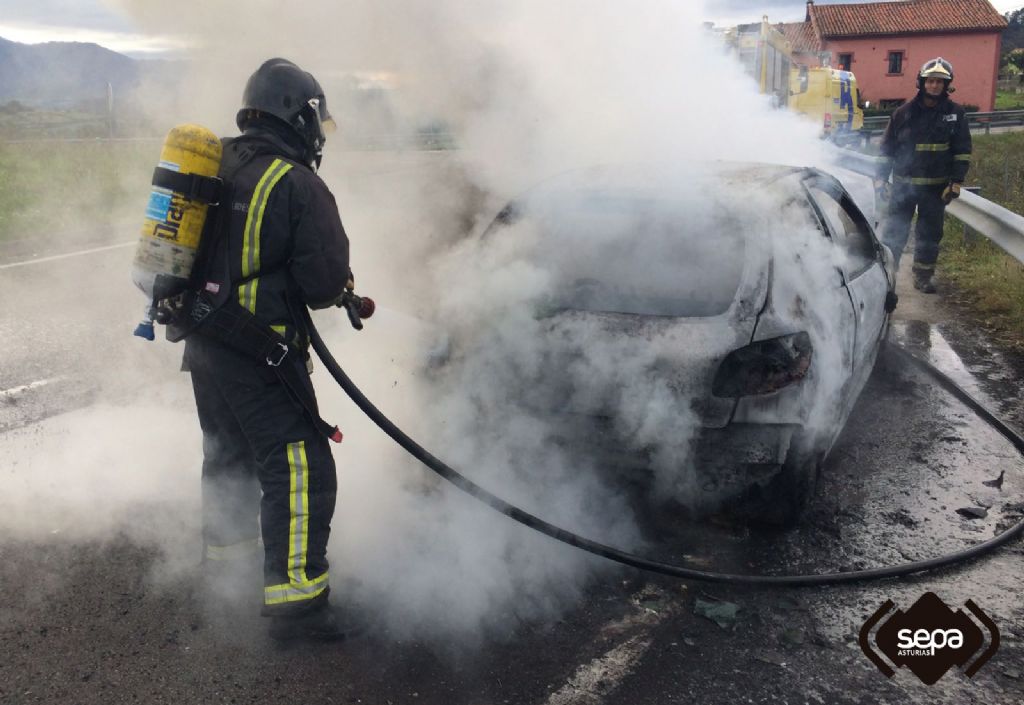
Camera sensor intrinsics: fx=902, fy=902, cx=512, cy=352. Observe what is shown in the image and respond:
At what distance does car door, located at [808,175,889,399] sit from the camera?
4.07 metres

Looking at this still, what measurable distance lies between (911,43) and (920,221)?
49.2m

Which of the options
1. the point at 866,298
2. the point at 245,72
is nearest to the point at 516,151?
the point at 245,72

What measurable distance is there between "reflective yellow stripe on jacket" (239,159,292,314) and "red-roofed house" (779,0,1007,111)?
50893mm

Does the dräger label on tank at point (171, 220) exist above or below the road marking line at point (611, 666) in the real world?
above

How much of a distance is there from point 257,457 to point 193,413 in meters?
2.01

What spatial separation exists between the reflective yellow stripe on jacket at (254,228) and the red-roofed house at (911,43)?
5089 centimetres

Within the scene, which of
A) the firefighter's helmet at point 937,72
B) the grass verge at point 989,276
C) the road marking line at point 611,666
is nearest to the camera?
the road marking line at point 611,666

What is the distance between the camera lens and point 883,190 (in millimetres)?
8500

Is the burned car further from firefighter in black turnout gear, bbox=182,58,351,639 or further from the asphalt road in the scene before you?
firefighter in black turnout gear, bbox=182,58,351,639

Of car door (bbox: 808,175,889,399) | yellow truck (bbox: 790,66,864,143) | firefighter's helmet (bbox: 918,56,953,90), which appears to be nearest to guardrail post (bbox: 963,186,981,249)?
firefighter's helmet (bbox: 918,56,953,90)

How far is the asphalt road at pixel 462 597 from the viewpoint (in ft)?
8.59

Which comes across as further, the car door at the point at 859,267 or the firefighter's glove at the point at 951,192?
the firefighter's glove at the point at 951,192

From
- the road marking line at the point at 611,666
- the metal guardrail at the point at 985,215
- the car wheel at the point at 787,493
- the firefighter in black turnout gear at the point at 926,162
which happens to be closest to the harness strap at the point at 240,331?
the road marking line at the point at 611,666

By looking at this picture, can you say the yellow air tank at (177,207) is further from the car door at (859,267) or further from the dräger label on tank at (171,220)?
the car door at (859,267)
